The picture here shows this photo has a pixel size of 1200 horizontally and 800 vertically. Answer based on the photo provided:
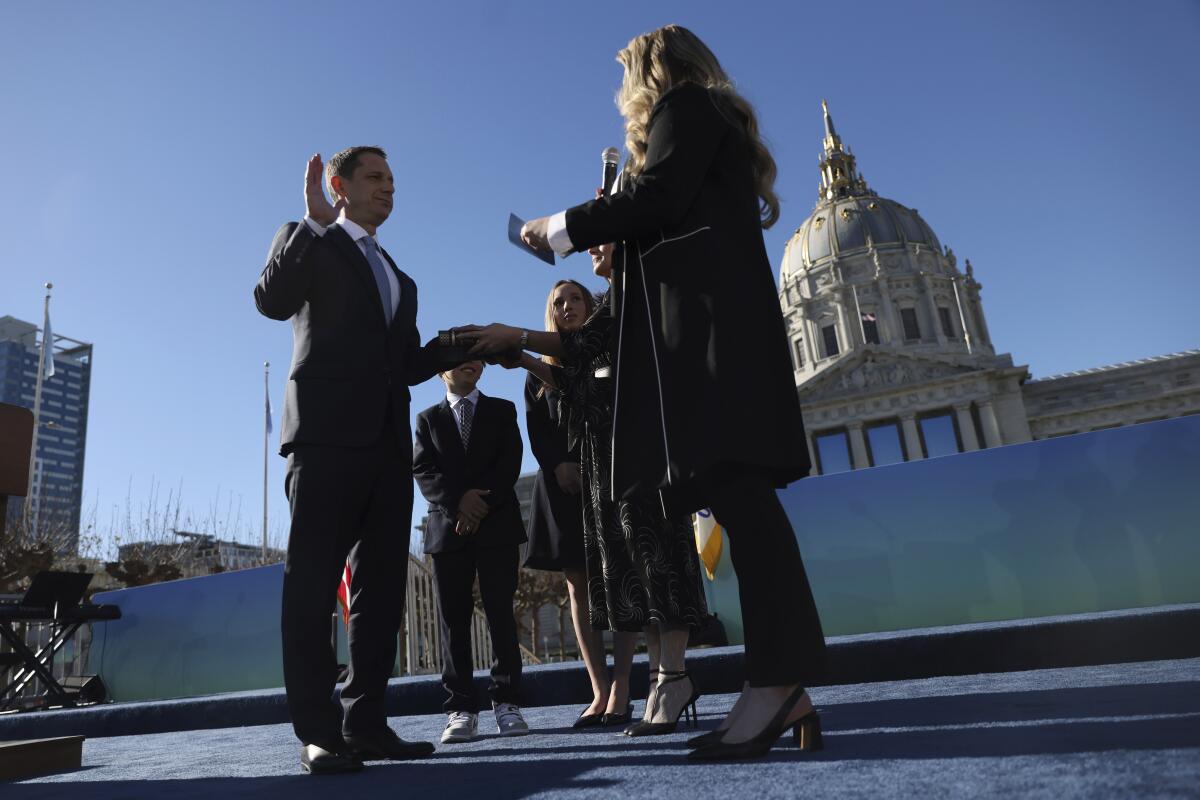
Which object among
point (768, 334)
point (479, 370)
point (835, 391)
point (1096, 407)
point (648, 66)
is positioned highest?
point (835, 391)

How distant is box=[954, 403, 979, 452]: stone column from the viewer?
4362 centimetres

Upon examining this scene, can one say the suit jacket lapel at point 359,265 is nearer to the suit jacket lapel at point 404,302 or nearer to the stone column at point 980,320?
the suit jacket lapel at point 404,302

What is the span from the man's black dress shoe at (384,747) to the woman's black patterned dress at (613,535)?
741 mm

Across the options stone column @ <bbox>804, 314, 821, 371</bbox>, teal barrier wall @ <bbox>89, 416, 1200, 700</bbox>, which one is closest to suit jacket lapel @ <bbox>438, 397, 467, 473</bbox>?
teal barrier wall @ <bbox>89, 416, 1200, 700</bbox>

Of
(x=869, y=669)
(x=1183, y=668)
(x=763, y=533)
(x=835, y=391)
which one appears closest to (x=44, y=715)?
(x=869, y=669)

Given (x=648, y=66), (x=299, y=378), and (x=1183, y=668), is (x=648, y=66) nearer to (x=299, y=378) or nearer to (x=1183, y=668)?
(x=299, y=378)

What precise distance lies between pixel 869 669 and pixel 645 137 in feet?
10.2

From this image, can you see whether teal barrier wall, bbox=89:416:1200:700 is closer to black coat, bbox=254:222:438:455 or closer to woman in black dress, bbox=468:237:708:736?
woman in black dress, bbox=468:237:708:736

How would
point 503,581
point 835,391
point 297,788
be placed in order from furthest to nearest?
point 835,391, point 503,581, point 297,788

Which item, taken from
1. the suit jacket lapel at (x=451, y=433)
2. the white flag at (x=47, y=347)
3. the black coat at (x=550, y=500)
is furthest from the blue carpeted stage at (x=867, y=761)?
the white flag at (x=47, y=347)

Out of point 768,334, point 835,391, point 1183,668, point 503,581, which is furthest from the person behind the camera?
point 835,391

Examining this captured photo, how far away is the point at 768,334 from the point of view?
6.15 ft

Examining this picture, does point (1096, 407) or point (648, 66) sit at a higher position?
point (1096, 407)

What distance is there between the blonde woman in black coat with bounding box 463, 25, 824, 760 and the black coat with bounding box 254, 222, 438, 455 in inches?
24.8
